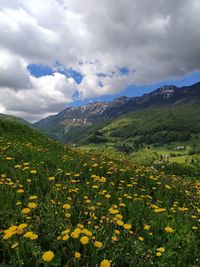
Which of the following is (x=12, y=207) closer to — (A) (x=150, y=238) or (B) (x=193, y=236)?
(A) (x=150, y=238)

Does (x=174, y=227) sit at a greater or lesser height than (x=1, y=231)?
lesser

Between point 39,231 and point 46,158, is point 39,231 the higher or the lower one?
the lower one

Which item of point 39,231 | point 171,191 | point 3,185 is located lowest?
point 171,191

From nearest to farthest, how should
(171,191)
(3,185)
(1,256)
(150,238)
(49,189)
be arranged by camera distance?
(1,256) → (150,238) → (3,185) → (49,189) → (171,191)

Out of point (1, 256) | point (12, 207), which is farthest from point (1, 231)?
point (12, 207)

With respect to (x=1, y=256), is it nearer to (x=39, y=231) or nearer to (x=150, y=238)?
(x=39, y=231)

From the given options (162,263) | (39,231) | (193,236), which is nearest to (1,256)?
(39,231)

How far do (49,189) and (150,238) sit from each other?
3317mm

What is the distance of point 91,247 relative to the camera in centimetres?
485

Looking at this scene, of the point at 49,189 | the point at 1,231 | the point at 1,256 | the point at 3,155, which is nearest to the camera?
the point at 1,256

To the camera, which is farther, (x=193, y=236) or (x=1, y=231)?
(x=193, y=236)

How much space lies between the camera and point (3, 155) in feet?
35.3

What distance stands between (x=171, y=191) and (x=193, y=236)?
3.99 meters

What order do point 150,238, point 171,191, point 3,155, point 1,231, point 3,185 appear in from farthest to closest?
point 3,155, point 171,191, point 3,185, point 150,238, point 1,231
